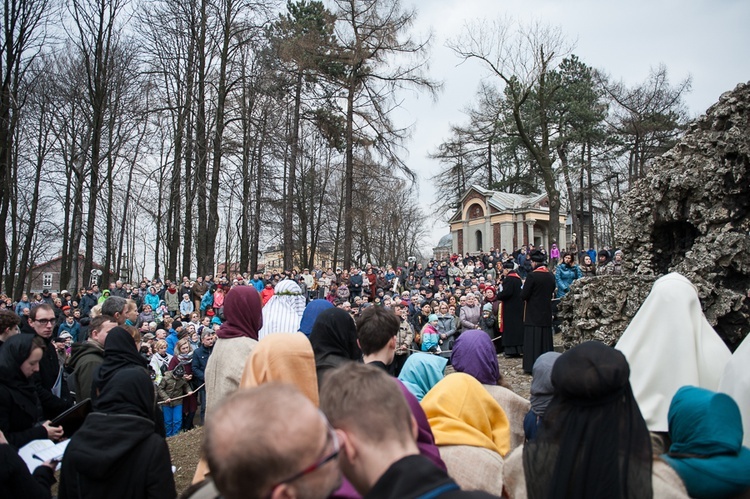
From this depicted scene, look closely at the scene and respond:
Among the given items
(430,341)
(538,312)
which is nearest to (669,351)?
(538,312)

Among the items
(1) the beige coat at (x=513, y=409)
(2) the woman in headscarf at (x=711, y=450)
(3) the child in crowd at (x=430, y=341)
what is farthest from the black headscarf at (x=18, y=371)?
(3) the child in crowd at (x=430, y=341)

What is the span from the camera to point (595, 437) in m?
2.15

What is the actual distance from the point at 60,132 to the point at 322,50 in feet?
42.3

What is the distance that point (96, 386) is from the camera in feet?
11.1

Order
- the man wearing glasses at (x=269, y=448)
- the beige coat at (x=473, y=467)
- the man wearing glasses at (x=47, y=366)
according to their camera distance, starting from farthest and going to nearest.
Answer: the man wearing glasses at (x=47, y=366) → the beige coat at (x=473, y=467) → the man wearing glasses at (x=269, y=448)

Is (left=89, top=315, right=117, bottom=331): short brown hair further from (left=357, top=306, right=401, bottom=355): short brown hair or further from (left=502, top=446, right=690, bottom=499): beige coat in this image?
(left=502, top=446, right=690, bottom=499): beige coat

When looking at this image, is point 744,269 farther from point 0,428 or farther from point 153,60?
point 153,60

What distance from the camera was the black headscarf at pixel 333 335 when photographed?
3.36 m

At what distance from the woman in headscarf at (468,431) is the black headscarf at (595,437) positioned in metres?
0.35

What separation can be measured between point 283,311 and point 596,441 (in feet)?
A: 13.8

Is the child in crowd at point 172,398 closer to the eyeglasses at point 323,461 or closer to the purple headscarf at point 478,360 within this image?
the purple headscarf at point 478,360

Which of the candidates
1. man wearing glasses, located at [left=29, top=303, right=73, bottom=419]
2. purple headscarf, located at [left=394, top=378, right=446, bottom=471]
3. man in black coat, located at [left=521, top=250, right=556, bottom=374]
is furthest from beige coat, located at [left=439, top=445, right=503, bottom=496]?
man in black coat, located at [left=521, top=250, right=556, bottom=374]

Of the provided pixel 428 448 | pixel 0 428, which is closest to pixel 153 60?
pixel 0 428

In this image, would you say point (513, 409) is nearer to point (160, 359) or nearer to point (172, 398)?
point (172, 398)
